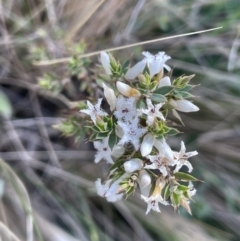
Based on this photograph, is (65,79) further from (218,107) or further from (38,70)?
(218,107)

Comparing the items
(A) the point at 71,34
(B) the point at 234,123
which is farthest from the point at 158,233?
(A) the point at 71,34

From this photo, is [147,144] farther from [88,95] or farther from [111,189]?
[88,95]

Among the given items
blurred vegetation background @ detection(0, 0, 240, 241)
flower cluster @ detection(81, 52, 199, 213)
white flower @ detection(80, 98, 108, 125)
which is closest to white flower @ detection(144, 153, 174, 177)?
flower cluster @ detection(81, 52, 199, 213)

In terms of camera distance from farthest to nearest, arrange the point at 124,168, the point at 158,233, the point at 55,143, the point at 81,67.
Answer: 1. the point at 55,143
2. the point at 158,233
3. the point at 81,67
4. the point at 124,168

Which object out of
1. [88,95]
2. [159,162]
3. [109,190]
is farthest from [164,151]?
[88,95]

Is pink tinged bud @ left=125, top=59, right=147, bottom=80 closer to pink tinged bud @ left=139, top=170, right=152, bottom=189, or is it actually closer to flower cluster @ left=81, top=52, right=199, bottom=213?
flower cluster @ left=81, top=52, right=199, bottom=213
